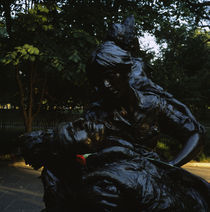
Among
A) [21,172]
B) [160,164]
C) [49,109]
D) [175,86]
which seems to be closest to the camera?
[160,164]

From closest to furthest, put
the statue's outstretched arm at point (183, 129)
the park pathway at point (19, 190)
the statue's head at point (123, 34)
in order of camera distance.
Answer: the statue's outstretched arm at point (183, 129) → the statue's head at point (123, 34) → the park pathway at point (19, 190)

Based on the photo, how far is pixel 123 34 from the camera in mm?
2133

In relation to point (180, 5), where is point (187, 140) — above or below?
below

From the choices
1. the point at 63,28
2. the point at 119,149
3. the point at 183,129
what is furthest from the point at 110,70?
the point at 63,28

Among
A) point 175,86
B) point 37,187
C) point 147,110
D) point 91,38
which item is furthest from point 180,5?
point 147,110

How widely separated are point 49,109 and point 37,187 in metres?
6.97

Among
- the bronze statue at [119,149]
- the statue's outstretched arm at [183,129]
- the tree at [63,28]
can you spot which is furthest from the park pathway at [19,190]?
the statue's outstretched arm at [183,129]

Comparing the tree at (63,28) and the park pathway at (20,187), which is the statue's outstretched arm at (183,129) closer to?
the park pathway at (20,187)

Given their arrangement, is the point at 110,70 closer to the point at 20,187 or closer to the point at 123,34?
the point at 123,34

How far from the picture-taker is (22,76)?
11695mm

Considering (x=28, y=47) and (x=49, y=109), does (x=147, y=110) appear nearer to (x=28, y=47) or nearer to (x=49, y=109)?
(x=28, y=47)

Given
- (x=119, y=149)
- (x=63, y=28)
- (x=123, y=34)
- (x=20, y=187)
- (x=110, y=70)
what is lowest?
(x=20, y=187)

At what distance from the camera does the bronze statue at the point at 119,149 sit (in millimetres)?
1477

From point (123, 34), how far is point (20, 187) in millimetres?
5954
